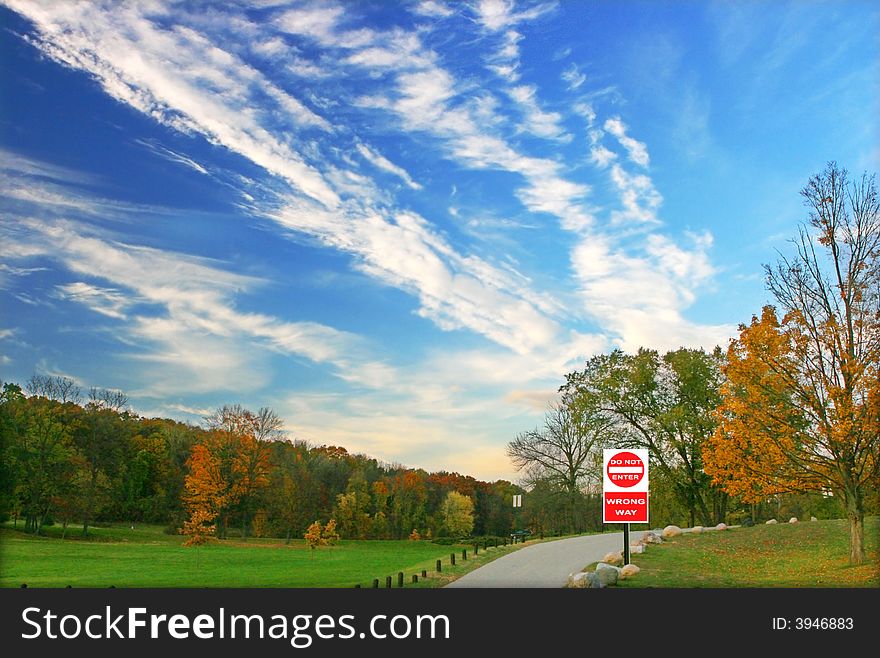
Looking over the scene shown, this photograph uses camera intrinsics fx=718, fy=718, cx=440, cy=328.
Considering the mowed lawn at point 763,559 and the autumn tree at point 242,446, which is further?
the autumn tree at point 242,446

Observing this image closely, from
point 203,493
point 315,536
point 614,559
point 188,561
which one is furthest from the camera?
point 203,493

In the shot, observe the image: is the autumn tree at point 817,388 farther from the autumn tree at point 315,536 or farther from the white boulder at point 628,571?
the autumn tree at point 315,536

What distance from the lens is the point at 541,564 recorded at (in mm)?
18953

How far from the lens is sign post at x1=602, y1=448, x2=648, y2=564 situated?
45.7 ft

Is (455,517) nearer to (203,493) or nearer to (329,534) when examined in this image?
(329,534)

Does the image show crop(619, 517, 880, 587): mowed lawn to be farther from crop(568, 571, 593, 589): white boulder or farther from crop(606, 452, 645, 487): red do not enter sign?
crop(606, 452, 645, 487): red do not enter sign

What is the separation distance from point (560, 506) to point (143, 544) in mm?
20397

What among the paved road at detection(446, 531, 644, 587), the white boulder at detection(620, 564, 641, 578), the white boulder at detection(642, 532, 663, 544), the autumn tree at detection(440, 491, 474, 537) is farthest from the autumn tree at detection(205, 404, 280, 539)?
the white boulder at detection(620, 564, 641, 578)

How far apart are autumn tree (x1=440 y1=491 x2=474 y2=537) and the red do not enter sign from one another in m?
20.5

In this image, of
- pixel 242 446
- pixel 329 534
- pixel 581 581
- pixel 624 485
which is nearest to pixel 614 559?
pixel 581 581

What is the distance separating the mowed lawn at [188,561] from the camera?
18844 millimetres

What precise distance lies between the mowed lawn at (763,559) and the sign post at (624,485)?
1624 mm

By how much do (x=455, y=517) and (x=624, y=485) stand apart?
20724 millimetres

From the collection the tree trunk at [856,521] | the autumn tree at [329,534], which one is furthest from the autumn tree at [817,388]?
the autumn tree at [329,534]
